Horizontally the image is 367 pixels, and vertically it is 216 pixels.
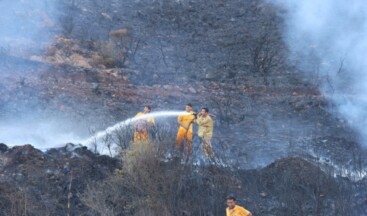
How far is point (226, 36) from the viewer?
2050 centimetres

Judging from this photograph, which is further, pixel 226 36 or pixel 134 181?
pixel 226 36

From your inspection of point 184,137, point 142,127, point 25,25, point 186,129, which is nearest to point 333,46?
point 25,25

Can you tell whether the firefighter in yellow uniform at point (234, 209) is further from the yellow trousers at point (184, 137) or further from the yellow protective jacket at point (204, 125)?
the yellow protective jacket at point (204, 125)

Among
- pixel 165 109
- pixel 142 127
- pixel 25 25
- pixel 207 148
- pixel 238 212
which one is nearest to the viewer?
pixel 238 212

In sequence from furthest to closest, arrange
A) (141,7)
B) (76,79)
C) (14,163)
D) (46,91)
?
(141,7) → (76,79) → (46,91) → (14,163)

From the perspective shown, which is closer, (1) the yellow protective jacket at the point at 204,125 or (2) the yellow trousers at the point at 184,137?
(2) the yellow trousers at the point at 184,137

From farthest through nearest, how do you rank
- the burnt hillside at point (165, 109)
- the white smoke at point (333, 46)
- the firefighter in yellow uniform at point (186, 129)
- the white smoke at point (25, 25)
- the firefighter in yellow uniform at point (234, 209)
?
the white smoke at point (25, 25) → the white smoke at point (333, 46) → the firefighter in yellow uniform at point (186, 129) → the burnt hillside at point (165, 109) → the firefighter in yellow uniform at point (234, 209)

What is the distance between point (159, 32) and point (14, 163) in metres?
10.9

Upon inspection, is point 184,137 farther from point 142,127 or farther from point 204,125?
point 142,127

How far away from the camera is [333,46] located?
19016 millimetres

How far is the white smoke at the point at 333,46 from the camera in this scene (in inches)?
621

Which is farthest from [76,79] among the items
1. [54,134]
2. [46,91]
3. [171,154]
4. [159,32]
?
[171,154]

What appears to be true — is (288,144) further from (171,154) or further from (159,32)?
(159,32)

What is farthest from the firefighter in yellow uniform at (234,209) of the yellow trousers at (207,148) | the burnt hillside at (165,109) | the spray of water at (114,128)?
the spray of water at (114,128)
